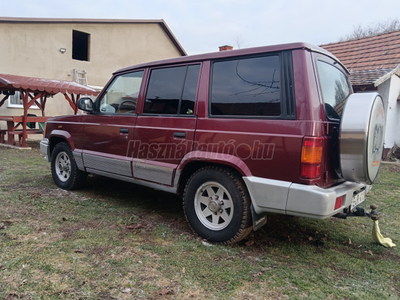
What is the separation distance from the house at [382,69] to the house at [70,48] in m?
11.1

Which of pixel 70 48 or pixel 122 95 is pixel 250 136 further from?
pixel 70 48

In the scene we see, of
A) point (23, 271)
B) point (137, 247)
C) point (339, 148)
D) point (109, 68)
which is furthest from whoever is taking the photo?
point (109, 68)

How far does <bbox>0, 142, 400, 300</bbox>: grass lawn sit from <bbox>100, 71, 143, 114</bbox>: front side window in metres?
1.40

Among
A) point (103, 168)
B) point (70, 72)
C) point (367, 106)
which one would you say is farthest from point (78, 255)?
point (70, 72)

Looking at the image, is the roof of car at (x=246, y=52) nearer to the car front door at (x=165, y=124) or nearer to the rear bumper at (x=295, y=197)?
the car front door at (x=165, y=124)

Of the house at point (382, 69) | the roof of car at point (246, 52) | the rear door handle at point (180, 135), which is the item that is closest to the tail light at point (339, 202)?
the roof of car at point (246, 52)

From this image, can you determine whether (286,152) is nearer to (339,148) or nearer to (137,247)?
(339,148)

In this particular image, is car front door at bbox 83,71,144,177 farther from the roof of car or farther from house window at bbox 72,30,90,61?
house window at bbox 72,30,90,61

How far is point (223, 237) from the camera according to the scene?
3.13m

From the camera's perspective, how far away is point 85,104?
14.8 feet

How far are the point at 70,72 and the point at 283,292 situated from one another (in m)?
14.9

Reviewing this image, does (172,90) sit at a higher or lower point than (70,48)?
lower

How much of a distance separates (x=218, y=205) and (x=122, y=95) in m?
2.14

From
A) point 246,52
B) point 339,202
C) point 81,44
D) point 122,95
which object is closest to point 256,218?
point 339,202
